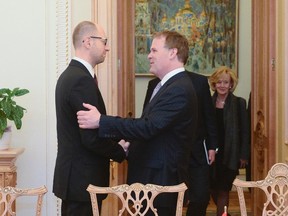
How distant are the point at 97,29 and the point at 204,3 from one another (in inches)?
200

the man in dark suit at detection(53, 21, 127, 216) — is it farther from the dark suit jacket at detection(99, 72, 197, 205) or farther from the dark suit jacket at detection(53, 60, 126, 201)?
the dark suit jacket at detection(99, 72, 197, 205)

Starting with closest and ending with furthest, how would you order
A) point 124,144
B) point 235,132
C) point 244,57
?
point 124,144 → point 235,132 → point 244,57

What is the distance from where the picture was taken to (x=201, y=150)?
4.48m

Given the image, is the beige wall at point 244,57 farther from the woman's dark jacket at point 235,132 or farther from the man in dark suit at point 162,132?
the man in dark suit at point 162,132

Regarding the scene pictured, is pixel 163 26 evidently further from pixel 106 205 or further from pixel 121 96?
pixel 106 205

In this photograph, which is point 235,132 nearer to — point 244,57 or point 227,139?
point 227,139

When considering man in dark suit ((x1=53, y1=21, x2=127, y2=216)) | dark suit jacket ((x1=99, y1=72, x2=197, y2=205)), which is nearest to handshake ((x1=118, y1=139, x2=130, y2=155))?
man in dark suit ((x1=53, y1=21, x2=127, y2=216))

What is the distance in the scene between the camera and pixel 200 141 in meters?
4.53

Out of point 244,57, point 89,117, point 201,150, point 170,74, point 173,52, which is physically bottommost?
point 201,150

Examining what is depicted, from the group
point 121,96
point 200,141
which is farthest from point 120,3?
point 200,141

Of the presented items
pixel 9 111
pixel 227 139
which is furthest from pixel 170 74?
pixel 227 139

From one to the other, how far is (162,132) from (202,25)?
532 centimetres

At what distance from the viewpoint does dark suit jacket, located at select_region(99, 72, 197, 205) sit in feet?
9.33

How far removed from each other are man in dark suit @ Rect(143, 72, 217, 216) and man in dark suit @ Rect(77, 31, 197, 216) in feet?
4.88
